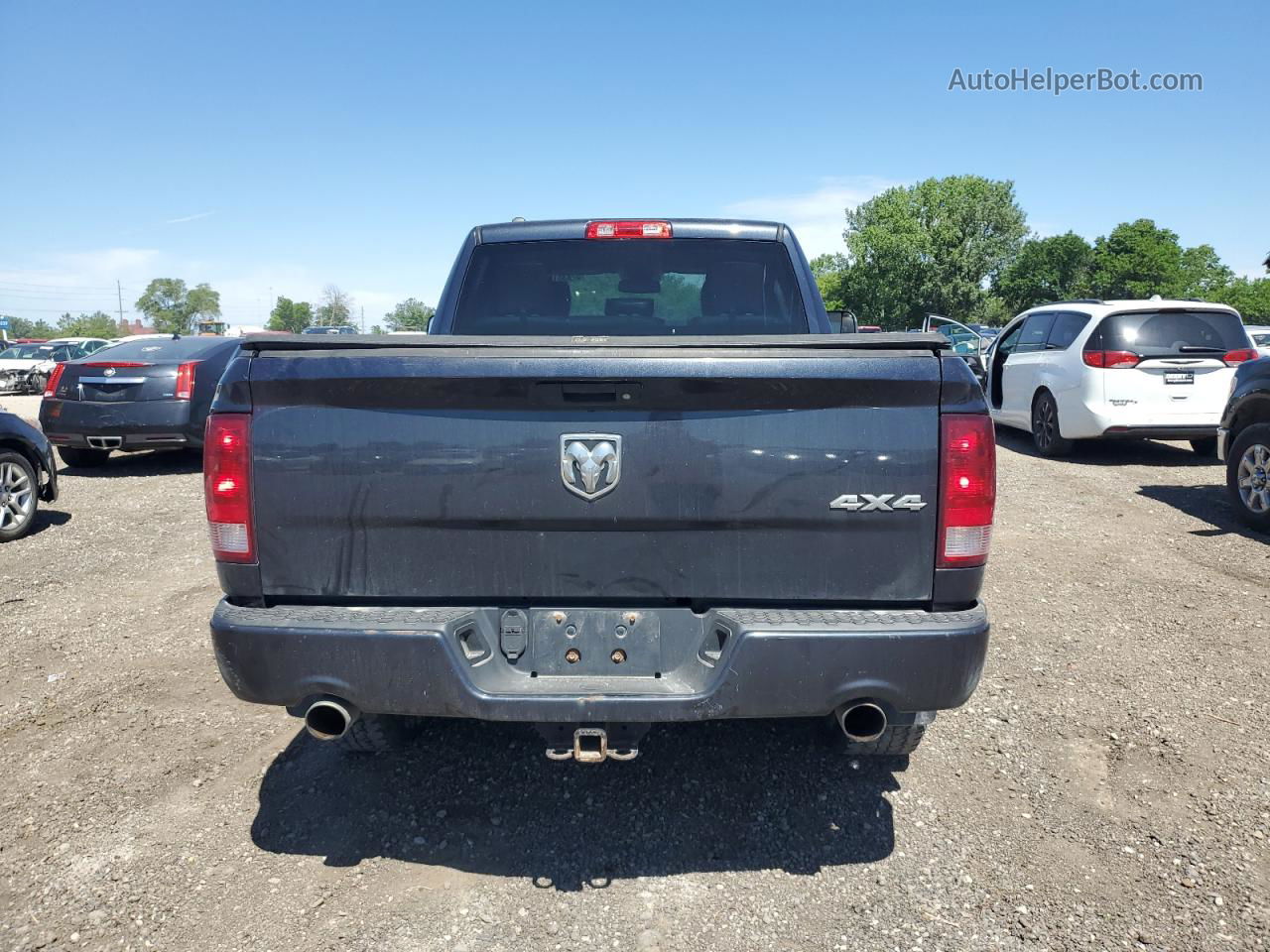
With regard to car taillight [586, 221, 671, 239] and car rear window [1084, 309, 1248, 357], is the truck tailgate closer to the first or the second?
car taillight [586, 221, 671, 239]

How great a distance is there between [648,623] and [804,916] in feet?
3.30

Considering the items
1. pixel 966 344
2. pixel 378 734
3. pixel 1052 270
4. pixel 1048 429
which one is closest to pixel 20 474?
pixel 378 734

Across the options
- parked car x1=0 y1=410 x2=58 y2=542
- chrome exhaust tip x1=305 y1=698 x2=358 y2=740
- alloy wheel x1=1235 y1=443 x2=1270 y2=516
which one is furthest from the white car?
parked car x1=0 y1=410 x2=58 y2=542

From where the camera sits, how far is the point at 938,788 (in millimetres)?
3348

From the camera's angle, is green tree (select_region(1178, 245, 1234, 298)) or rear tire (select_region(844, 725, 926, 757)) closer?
rear tire (select_region(844, 725, 926, 757))

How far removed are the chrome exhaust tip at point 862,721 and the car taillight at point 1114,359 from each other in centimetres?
840

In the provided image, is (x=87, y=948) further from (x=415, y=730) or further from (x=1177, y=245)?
(x=1177, y=245)

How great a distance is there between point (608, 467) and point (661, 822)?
1425 mm

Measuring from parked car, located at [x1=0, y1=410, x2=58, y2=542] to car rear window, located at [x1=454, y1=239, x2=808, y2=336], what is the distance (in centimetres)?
562

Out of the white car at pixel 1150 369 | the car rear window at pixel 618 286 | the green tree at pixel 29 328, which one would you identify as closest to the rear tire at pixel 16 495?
the car rear window at pixel 618 286

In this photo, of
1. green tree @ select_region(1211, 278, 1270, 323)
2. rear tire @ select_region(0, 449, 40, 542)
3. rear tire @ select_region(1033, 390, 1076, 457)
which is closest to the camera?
rear tire @ select_region(0, 449, 40, 542)

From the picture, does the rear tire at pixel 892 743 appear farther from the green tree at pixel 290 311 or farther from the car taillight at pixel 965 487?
the green tree at pixel 290 311

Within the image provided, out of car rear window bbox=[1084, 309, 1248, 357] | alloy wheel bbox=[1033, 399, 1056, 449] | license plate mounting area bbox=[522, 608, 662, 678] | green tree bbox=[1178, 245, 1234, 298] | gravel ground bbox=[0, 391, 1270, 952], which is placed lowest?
gravel ground bbox=[0, 391, 1270, 952]

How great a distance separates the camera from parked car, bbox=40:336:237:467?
32.1 feet
